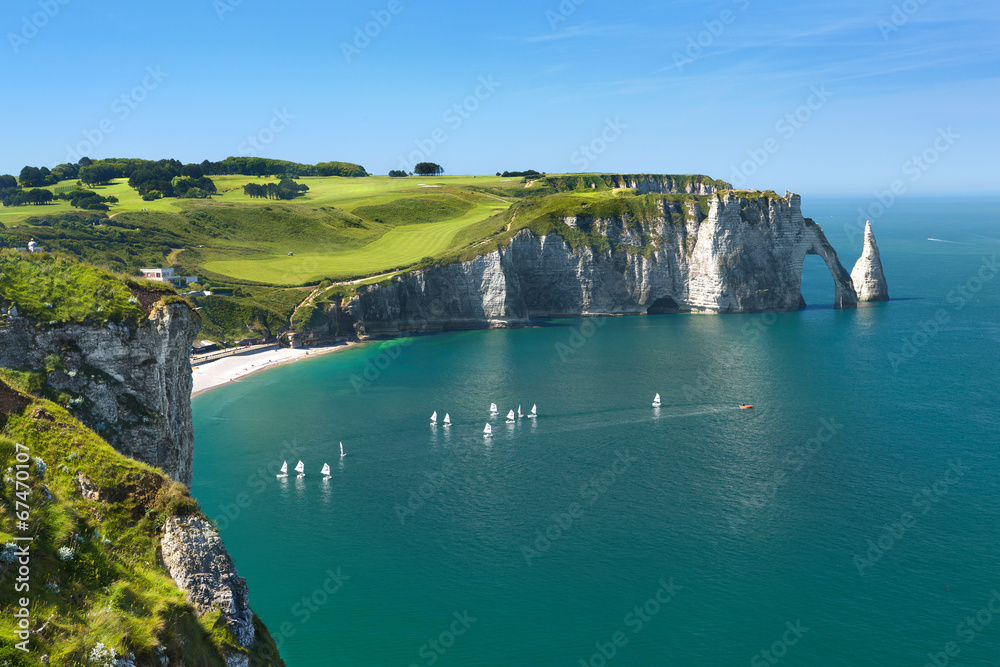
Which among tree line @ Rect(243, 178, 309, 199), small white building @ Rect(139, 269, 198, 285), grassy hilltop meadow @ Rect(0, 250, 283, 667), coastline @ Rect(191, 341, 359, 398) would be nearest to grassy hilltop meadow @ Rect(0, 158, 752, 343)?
tree line @ Rect(243, 178, 309, 199)

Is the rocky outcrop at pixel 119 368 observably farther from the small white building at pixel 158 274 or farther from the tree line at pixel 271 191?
the tree line at pixel 271 191

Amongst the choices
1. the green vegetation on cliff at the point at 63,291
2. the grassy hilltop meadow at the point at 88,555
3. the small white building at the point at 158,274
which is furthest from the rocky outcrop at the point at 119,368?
the small white building at the point at 158,274

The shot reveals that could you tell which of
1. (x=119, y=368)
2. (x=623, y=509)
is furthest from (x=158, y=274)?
(x=119, y=368)

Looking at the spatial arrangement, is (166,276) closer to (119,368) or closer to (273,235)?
(273,235)

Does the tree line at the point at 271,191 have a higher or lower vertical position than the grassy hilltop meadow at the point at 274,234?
higher

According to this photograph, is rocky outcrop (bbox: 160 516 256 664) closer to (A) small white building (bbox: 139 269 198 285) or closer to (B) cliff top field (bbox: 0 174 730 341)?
(B) cliff top field (bbox: 0 174 730 341)

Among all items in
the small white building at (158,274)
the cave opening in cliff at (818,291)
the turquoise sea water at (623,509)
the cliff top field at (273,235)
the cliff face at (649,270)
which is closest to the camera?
the turquoise sea water at (623,509)

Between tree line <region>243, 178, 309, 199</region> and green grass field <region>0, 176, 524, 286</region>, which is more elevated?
tree line <region>243, 178, 309, 199</region>

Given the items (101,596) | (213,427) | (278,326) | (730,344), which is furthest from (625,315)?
(101,596)
